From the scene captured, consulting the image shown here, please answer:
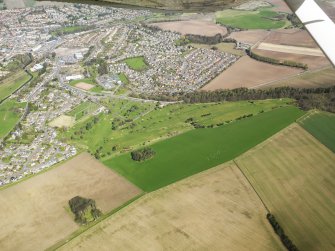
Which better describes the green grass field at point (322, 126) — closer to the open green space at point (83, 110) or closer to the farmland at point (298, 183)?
the farmland at point (298, 183)

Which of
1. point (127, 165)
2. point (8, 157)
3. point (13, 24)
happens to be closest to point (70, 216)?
point (127, 165)

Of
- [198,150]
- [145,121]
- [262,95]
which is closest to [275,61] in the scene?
[262,95]

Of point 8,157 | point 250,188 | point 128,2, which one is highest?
point 128,2

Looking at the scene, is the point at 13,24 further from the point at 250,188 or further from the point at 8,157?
the point at 250,188

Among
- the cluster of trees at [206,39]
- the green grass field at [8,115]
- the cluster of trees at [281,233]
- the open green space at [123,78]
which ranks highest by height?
the cluster of trees at [206,39]

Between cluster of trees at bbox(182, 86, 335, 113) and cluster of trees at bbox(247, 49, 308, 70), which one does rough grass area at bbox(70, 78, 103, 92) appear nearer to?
cluster of trees at bbox(182, 86, 335, 113)

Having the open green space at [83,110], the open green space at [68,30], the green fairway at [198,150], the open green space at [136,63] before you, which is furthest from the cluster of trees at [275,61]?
the open green space at [68,30]
